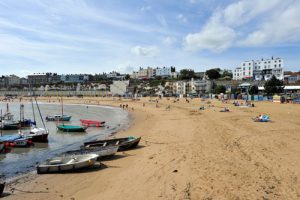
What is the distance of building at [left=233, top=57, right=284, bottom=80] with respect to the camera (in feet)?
443

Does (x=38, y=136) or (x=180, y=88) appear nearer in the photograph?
(x=38, y=136)

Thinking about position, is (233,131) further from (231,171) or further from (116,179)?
(116,179)

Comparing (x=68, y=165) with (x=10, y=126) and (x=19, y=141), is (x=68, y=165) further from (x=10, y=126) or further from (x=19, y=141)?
(x=10, y=126)

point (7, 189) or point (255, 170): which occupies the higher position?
point (255, 170)

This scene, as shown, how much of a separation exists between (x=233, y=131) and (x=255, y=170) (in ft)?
45.7

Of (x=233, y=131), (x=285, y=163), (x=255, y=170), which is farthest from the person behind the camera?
(x=233, y=131)

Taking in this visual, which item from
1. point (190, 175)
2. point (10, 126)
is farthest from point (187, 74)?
point (190, 175)

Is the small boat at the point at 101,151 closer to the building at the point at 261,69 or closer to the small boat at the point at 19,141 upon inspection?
the small boat at the point at 19,141

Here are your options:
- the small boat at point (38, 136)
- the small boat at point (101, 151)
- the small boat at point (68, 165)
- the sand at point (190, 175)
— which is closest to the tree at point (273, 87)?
the sand at point (190, 175)

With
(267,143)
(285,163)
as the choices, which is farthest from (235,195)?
(267,143)

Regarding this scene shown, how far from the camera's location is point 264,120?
36.4 m

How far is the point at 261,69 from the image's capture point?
471 ft

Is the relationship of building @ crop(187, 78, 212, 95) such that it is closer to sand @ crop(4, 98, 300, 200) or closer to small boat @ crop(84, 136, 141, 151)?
small boat @ crop(84, 136, 141, 151)

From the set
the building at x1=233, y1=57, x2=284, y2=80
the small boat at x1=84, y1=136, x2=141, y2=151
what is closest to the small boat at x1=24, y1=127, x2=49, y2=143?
the small boat at x1=84, y1=136, x2=141, y2=151
